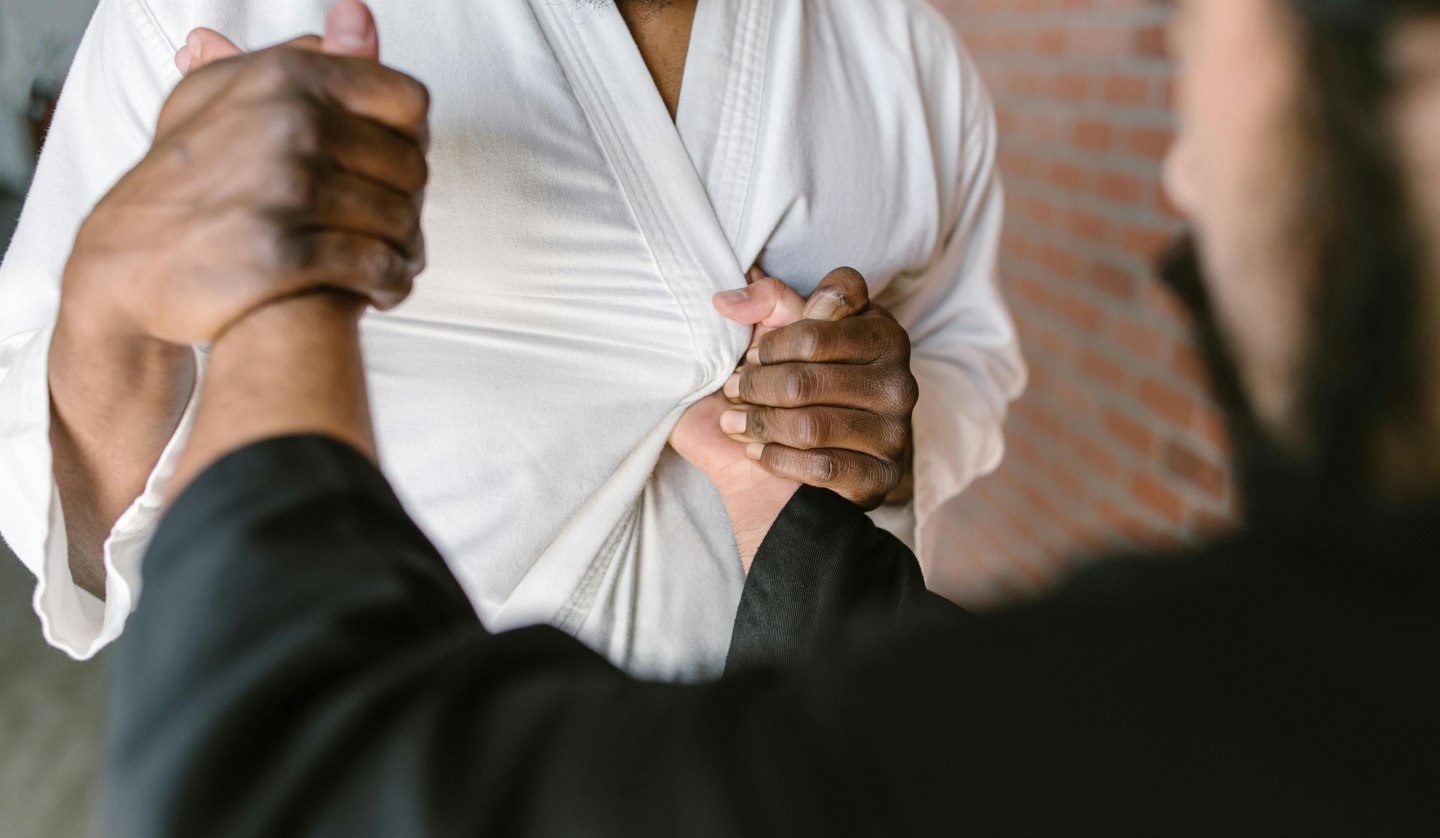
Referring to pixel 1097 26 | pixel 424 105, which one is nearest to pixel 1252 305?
pixel 424 105

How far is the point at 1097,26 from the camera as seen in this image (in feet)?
5.70

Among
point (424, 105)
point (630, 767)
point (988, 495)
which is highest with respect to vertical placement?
point (424, 105)

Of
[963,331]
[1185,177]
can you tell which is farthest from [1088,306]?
[1185,177]

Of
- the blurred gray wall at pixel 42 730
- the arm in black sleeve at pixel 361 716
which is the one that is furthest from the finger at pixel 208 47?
the blurred gray wall at pixel 42 730

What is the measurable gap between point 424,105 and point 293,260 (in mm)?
117

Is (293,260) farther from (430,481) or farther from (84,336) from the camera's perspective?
(430,481)

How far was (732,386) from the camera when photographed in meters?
0.93

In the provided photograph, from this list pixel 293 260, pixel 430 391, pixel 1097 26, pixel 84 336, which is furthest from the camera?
pixel 1097 26

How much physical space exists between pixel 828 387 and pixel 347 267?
1.49ft

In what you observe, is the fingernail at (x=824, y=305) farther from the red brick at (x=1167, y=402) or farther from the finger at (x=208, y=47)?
the red brick at (x=1167, y=402)

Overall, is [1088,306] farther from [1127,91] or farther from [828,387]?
[828,387]

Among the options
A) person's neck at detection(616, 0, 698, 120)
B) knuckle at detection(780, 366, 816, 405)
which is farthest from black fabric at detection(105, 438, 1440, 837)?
person's neck at detection(616, 0, 698, 120)

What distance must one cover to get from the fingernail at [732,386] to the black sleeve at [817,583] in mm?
127

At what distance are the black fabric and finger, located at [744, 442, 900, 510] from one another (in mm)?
457
